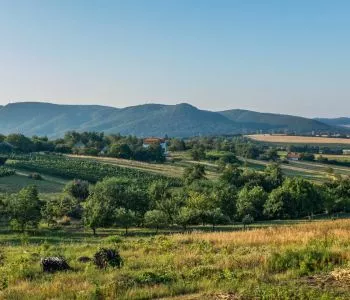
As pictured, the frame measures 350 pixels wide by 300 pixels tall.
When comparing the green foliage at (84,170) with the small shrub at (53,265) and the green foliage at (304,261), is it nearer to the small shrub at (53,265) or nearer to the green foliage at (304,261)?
the small shrub at (53,265)

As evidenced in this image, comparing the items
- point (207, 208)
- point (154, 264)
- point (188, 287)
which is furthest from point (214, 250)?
point (207, 208)

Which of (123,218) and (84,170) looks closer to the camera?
(123,218)

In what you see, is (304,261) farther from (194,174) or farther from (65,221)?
(194,174)

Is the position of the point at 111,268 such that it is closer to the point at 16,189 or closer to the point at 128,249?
the point at 128,249

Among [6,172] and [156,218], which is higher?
[6,172]

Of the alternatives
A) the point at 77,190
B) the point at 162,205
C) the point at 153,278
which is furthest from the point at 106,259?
the point at 77,190

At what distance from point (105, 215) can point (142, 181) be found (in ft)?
176

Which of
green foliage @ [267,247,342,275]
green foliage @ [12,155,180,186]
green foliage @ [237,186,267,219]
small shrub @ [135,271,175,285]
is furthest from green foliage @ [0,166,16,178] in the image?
green foliage @ [267,247,342,275]

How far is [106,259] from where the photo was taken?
17594mm

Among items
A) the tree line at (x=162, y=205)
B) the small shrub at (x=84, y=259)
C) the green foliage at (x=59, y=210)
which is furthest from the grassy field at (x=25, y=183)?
the small shrub at (x=84, y=259)

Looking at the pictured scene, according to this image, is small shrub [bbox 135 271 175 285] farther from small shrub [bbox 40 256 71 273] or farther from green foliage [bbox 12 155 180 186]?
green foliage [bbox 12 155 180 186]

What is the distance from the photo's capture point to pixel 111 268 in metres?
16.8

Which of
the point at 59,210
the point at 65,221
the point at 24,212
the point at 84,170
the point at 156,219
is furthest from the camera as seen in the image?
the point at 84,170

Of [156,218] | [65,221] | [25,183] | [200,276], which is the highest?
[200,276]
